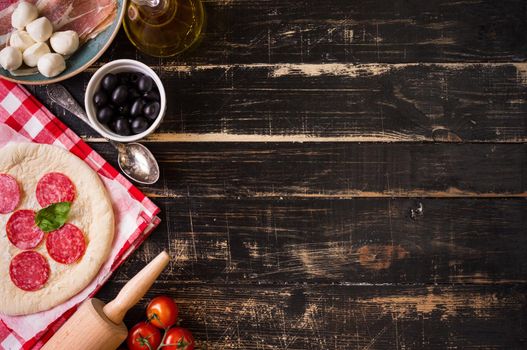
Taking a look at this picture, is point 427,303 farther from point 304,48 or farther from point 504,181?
point 304,48

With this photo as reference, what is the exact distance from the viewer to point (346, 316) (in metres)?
1.48

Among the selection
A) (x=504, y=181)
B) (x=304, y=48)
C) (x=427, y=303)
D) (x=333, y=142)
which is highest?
(x=304, y=48)

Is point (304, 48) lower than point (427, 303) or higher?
higher

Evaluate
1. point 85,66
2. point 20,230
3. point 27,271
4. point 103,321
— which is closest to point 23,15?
point 85,66

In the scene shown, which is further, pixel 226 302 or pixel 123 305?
pixel 226 302

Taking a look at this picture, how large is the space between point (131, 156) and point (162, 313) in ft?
1.40

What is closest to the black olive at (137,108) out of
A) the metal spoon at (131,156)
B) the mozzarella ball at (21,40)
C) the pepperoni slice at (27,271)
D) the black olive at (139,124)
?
the black olive at (139,124)

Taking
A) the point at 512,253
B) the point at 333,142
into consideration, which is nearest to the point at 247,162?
the point at 333,142

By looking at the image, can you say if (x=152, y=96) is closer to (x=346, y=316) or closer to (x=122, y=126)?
(x=122, y=126)

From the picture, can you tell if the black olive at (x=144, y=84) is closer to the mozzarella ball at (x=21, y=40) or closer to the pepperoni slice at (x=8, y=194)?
the mozzarella ball at (x=21, y=40)

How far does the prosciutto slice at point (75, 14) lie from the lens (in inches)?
55.3

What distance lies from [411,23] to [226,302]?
92 centimetres

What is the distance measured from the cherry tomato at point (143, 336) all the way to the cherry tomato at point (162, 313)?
0.06 ft

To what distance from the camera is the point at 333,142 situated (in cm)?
146
